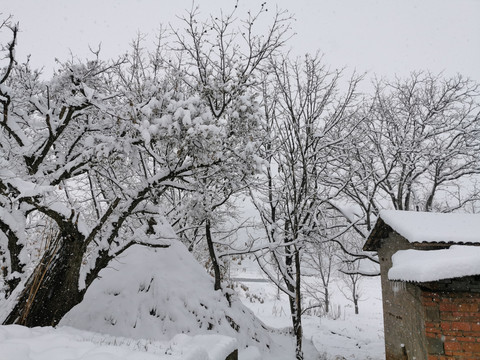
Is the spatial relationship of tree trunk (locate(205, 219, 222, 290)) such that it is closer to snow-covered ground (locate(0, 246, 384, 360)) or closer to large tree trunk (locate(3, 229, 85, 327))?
snow-covered ground (locate(0, 246, 384, 360))

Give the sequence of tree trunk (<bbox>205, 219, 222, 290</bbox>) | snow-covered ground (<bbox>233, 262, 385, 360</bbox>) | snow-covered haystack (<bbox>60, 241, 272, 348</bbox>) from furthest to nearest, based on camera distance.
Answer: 1. snow-covered ground (<bbox>233, 262, 385, 360</bbox>)
2. tree trunk (<bbox>205, 219, 222, 290</bbox>)
3. snow-covered haystack (<bbox>60, 241, 272, 348</bbox>)

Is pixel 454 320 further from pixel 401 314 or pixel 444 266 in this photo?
pixel 401 314

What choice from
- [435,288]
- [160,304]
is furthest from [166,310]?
[435,288]

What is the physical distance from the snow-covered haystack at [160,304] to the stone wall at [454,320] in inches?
186

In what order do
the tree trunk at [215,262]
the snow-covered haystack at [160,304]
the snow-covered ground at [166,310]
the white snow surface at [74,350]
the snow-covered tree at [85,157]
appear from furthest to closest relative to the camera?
the tree trunk at [215,262]
the snow-covered haystack at [160,304]
the snow-covered ground at [166,310]
the snow-covered tree at [85,157]
the white snow surface at [74,350]

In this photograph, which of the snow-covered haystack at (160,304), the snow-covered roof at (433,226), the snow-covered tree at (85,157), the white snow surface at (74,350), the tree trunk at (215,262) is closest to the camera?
the white snow surface at (74,350)

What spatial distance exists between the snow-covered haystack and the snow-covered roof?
5350 mm

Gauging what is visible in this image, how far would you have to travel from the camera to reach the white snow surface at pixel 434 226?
7.84 m

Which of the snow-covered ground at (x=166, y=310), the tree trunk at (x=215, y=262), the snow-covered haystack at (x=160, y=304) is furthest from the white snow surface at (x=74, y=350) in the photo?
the tree trunk at (x=215, y=262)

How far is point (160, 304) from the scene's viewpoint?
8141mm

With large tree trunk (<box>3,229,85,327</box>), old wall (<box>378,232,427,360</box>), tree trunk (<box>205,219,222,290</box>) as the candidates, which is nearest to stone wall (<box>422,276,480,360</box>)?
old wall (<box>378,232,427,360</box>)

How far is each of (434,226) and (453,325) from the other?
2.82 m

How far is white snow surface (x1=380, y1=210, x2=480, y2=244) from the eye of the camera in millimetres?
7844

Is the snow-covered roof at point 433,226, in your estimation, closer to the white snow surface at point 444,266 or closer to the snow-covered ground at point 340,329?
the white snow surface at point 444,266
